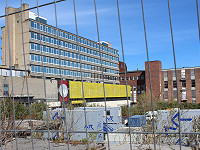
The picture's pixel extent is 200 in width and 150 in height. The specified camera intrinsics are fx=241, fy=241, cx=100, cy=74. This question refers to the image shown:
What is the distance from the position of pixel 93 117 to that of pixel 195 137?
599 centimetres

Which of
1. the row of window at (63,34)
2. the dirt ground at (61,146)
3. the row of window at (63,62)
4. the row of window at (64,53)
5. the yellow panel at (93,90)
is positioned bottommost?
the dirt ground at (61,146)

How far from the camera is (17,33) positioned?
39406 millimetres

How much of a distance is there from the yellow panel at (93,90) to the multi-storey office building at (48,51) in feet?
11.7

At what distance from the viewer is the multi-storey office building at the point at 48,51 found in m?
38.0

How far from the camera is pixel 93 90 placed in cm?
3862

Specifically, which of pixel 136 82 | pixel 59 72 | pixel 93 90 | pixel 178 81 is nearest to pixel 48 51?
pixel 59 72

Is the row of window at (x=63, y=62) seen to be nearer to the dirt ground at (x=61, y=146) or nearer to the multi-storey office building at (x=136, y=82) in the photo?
the multi-storey office building at (x=136, y=82)

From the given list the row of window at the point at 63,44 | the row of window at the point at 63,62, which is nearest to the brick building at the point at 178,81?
the row of window at the point at 63,44

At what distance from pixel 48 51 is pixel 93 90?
1057 cm

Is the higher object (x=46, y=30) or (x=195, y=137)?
(x=46, y=30)

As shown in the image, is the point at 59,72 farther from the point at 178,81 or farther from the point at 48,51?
the point at 178,81

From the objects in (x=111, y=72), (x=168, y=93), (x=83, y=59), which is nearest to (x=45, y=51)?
(x=83, y=59)

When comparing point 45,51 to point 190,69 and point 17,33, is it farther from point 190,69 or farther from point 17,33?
point 190,69

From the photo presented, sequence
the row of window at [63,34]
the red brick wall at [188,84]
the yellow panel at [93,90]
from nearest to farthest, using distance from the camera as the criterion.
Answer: the yellow panel at [93,90] < the row of window at [63,34] < the red brick wall at [188,84]
